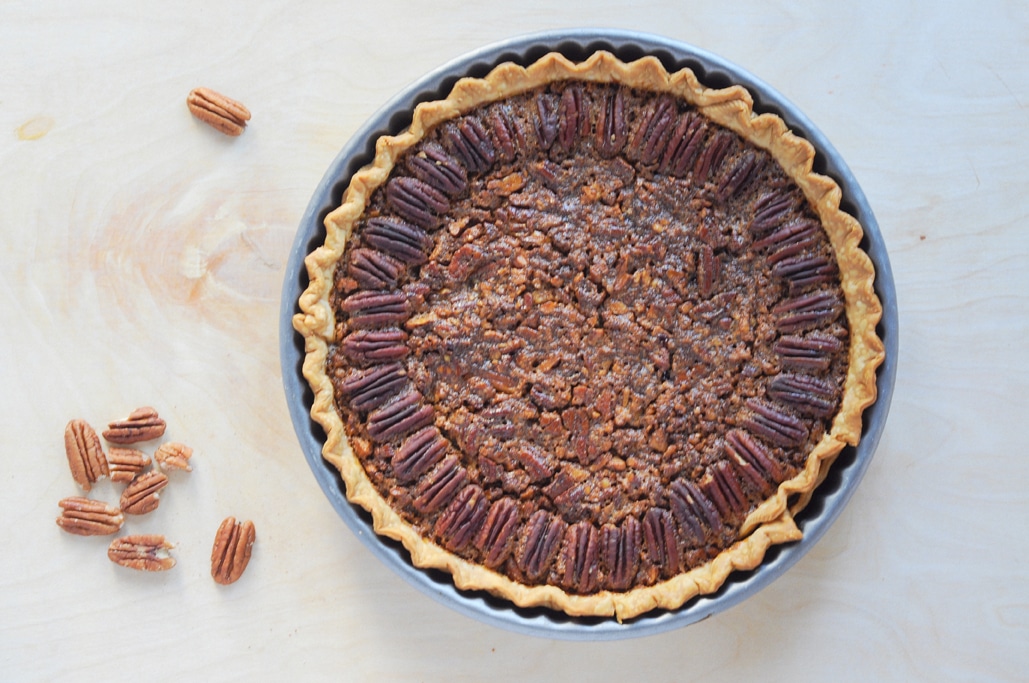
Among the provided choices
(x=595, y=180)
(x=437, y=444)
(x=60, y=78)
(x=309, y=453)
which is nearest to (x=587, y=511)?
(x=437, y=444)

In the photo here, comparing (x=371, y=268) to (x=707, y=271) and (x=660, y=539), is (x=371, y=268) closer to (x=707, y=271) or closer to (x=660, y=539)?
(x=707, y=271)

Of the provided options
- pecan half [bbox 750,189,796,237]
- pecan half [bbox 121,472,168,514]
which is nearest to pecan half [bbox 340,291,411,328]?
pecan half [bbox 121,472,168,514]

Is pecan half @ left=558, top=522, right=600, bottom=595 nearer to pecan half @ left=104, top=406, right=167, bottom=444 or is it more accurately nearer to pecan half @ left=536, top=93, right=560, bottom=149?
pecan half @ left=536, top=93, right=560, bottom=149

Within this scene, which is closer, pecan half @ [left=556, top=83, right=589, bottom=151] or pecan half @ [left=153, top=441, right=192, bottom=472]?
pecan half @ [left=556, top=83, right=589, bottom=151]

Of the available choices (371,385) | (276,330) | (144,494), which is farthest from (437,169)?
(144,494)

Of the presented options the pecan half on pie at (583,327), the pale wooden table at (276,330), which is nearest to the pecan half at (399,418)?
the pecan half on pie at (583,327)

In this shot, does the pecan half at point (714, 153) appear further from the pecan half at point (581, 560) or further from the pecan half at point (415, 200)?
the pecan half at point (581, 560)

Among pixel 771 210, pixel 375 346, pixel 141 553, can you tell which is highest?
pixel 771 210

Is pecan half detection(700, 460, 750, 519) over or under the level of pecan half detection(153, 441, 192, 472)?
over

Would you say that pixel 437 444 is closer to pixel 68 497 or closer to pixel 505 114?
pixel 505 114
